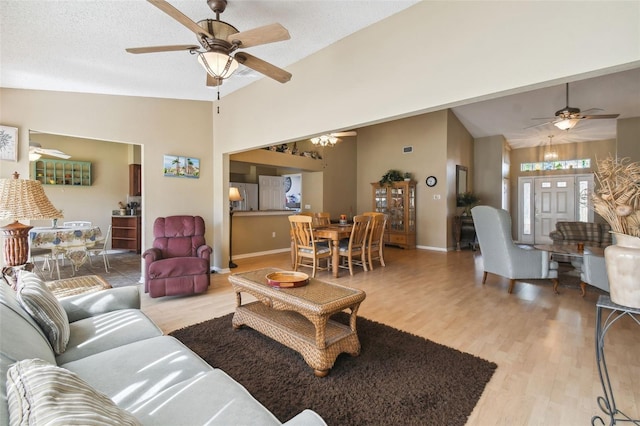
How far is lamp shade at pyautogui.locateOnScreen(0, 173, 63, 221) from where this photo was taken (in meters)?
2.10

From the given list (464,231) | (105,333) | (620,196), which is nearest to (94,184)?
(105,333)

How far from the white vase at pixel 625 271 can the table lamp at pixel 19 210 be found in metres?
3.56

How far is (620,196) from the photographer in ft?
4.74

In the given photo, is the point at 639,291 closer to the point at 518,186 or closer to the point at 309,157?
the point at 309,157

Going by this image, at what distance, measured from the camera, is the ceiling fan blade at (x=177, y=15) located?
181 cm

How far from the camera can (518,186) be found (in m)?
9.10

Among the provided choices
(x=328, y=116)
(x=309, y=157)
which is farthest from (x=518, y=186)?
(x=328, y=116)

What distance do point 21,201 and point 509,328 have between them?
13.8ft

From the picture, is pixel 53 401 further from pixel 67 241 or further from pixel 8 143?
pixel 67 241

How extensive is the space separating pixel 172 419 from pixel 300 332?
4.03 ft

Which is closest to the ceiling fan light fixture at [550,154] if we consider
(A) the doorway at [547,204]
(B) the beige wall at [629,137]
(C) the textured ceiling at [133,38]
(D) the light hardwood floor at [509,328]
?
(A) the doorway at [547,204]

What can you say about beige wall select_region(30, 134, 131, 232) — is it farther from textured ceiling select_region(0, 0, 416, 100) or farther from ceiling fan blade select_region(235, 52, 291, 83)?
ceiling fan blade select_region(235, 52, 291, 83)

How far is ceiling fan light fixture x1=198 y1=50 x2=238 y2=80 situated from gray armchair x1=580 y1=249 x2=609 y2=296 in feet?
14.1

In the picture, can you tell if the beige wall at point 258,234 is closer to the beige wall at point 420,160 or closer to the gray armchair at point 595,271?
the beige wall at point 420,160
